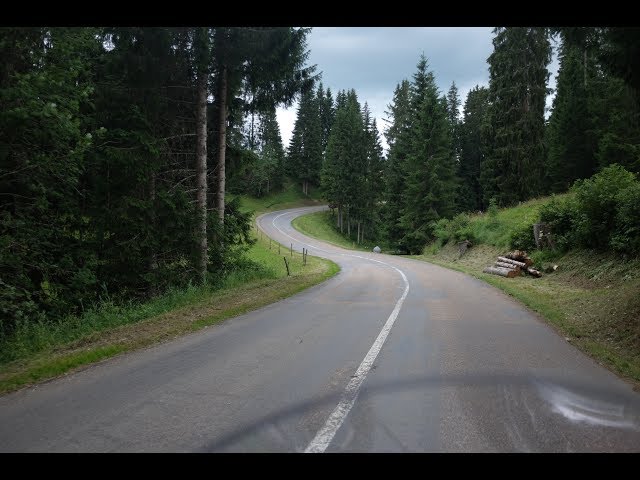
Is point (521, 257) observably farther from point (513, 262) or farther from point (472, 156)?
point (472, 156)

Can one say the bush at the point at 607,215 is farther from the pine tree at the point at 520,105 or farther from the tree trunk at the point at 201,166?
the pine tree at the point at 520,105

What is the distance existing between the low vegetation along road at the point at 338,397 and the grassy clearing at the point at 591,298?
48 cm

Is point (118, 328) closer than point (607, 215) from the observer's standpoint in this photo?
Yes

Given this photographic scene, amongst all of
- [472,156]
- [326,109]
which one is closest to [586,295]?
[472,156]

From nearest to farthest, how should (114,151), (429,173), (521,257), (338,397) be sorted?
(338,397) < (114,151) < (521,257) < (429,173)

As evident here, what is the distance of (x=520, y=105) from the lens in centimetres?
3272

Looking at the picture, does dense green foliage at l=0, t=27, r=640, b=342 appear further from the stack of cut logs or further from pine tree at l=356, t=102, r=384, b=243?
pine tree at l=356, t=102, r=384, b=243

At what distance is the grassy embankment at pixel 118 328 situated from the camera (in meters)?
6.09

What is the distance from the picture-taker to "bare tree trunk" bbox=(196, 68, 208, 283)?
14039mm

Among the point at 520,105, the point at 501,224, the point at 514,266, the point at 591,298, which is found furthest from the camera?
the point at 520,105

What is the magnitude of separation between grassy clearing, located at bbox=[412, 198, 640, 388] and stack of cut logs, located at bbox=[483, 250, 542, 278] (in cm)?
46

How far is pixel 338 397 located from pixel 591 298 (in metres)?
9.53

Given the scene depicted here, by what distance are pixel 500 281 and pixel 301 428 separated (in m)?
14.8

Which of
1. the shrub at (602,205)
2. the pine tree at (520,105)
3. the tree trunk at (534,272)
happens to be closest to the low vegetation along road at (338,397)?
the shrub at (602,205)
